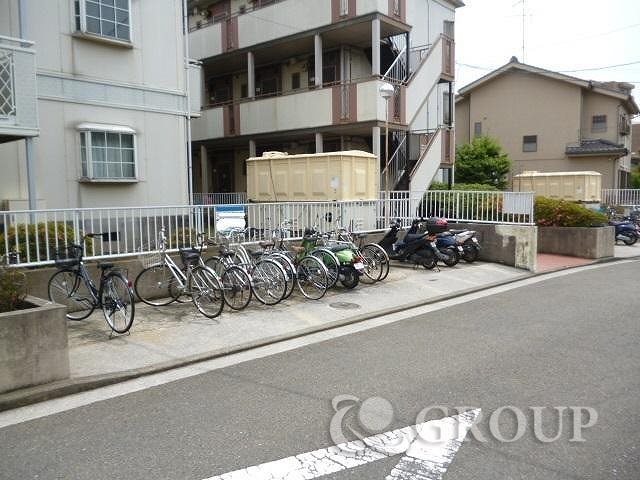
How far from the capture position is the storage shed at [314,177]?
1323 centimetres

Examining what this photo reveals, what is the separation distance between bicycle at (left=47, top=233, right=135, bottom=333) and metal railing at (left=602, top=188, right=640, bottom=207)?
25.6 metres

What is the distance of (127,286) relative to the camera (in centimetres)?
670

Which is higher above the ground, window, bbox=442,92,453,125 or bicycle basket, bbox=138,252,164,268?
window, bbox=442,92,453,125

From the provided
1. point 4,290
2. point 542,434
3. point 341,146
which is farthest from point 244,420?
point 341,146

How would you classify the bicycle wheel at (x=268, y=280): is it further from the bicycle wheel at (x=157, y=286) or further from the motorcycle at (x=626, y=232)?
the motorcycle at (x=626, y=232)

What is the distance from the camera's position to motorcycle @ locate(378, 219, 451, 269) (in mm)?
12258

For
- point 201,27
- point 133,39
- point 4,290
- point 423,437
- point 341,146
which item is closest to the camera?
point 423,437

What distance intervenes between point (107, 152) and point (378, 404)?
9.91 m

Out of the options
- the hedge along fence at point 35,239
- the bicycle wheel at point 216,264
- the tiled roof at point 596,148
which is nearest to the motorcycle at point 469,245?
the bicycle wheel at point 216,264

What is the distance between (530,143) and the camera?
104 feet

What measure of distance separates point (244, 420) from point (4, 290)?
8.94 feet

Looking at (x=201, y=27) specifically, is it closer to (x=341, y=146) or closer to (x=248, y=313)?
(x=341, y=146)

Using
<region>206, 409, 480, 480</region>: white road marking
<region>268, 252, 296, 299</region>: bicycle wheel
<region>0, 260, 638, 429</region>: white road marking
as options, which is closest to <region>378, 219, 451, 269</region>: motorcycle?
<region>0, 260, 638, 429</region>: white road marking

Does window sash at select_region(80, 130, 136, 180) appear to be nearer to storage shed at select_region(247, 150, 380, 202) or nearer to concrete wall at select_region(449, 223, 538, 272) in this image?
storage shed at select_region(247, 150, 380, 202)
